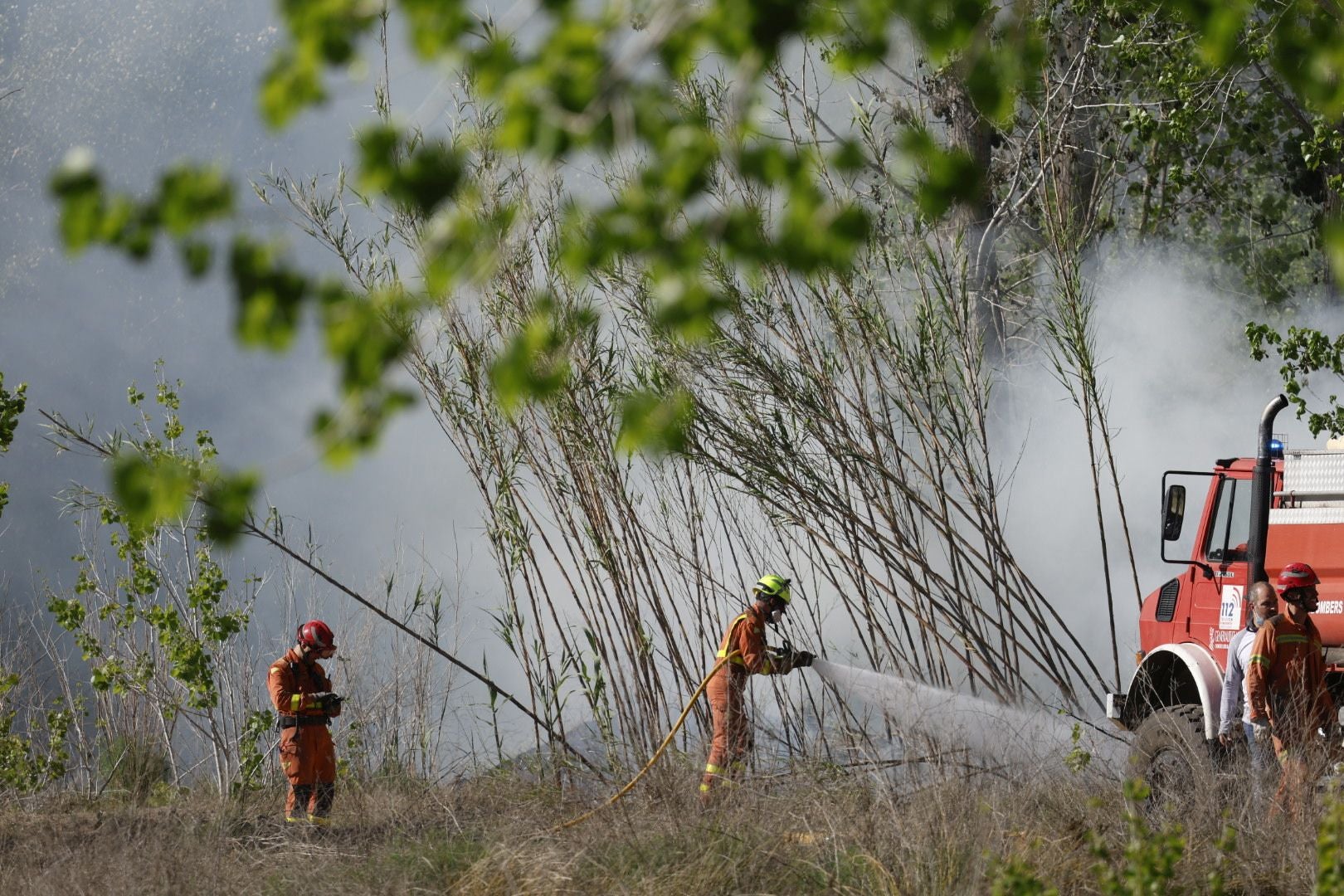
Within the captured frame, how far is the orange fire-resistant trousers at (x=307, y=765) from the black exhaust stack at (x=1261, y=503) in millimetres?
4229

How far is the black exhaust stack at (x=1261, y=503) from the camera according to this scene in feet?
19.1

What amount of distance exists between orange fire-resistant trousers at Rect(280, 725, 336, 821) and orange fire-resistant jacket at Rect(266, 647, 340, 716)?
4.0 inches

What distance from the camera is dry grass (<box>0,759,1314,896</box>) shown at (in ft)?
14.9

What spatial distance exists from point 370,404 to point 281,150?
1640cm

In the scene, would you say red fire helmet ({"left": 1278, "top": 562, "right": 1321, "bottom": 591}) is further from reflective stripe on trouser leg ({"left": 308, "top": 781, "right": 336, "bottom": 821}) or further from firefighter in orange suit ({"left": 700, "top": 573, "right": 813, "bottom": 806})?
reflective stripe on trouser leg ({"left": 308, "top": 781, "right": 336, "bottom": 821})

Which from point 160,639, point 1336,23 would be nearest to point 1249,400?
point 160,639

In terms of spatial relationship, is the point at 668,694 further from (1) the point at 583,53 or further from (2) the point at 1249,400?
(2) the point at 1249,400

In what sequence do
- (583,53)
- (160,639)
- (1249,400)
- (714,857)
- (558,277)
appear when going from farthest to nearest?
(1249,400) < (160,639) < (558,277) < (714,857) < (583,53)

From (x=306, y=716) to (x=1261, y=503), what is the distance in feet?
14.3

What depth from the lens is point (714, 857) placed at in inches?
182

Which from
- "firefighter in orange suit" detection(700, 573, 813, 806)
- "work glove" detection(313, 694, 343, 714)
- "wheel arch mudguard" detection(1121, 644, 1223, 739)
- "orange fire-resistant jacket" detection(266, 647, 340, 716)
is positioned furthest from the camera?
"work glove" detection(313, 694, 343, 714)

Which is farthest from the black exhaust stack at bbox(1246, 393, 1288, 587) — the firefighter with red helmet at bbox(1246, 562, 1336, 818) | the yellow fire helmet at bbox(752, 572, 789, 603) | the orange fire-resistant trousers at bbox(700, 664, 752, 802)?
the orange fire-resistant trousers at bbox(700, 664, 752, 802)

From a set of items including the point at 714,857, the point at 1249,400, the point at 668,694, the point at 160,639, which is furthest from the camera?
the point at 1249,400

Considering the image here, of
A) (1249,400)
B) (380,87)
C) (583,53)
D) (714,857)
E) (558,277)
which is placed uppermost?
(1249,400)
